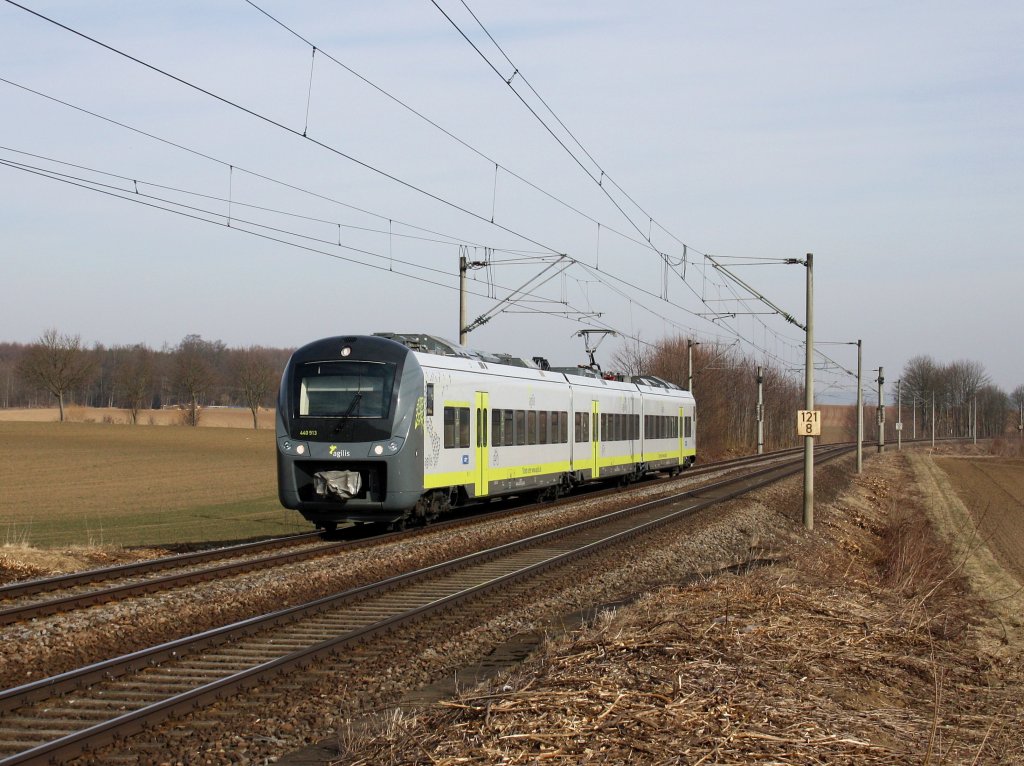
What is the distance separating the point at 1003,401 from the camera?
167 metres

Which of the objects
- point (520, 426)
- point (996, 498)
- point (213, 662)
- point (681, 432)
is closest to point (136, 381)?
point (681, 432)

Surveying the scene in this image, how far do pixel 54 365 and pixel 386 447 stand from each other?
8680 centimetres

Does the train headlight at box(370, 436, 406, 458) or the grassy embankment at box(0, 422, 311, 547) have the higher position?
the train headlight at box(370, 436, 406, 458)

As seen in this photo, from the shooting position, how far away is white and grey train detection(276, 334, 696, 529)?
18.2m

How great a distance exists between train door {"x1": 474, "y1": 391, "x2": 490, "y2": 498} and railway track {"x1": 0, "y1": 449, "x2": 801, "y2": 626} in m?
2.61

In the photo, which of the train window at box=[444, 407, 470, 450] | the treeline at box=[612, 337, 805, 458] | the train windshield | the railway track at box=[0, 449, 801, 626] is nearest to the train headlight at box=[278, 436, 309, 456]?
the train windshield

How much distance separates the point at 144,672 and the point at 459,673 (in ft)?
8.60

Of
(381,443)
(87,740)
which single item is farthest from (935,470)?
(87,740)

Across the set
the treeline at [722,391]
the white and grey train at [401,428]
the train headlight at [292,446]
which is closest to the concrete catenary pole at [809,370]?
the white and grey train at [401,428]

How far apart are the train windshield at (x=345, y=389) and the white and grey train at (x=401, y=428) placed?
17mm

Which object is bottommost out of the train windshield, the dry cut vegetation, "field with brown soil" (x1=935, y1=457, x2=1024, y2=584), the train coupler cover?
"field with brown soil" (x1=935, y1=457, x2=1024, y2=584)

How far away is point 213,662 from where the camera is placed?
9.41 metres

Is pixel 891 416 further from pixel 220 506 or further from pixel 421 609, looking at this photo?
pixel 421 609

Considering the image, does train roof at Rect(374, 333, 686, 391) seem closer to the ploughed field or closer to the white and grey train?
the white and grey train
